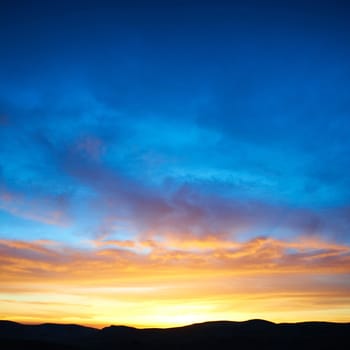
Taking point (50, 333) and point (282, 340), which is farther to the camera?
point (50, 333)

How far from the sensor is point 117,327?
127 metres

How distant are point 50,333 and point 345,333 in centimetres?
10457

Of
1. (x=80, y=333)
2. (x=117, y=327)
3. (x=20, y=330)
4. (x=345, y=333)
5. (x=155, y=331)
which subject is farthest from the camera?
(x=80, y=333)

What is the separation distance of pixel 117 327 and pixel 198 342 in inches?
1975

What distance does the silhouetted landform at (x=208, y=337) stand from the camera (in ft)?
256

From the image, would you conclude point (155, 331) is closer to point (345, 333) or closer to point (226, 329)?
point (226, 329)

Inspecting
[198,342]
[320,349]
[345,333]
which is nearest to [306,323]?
[345,333]

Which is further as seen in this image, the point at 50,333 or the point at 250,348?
the point at 50,333

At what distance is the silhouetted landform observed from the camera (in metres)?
77.9

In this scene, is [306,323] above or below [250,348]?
above

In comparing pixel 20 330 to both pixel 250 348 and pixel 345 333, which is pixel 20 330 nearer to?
pixel 250 348

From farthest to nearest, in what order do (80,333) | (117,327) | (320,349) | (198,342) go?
(80,333) → (117,327) → (198,342) → (320,349)

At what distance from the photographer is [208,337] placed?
90500 mm

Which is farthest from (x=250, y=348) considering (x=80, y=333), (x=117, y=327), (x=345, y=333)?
(x=80, y=333)
